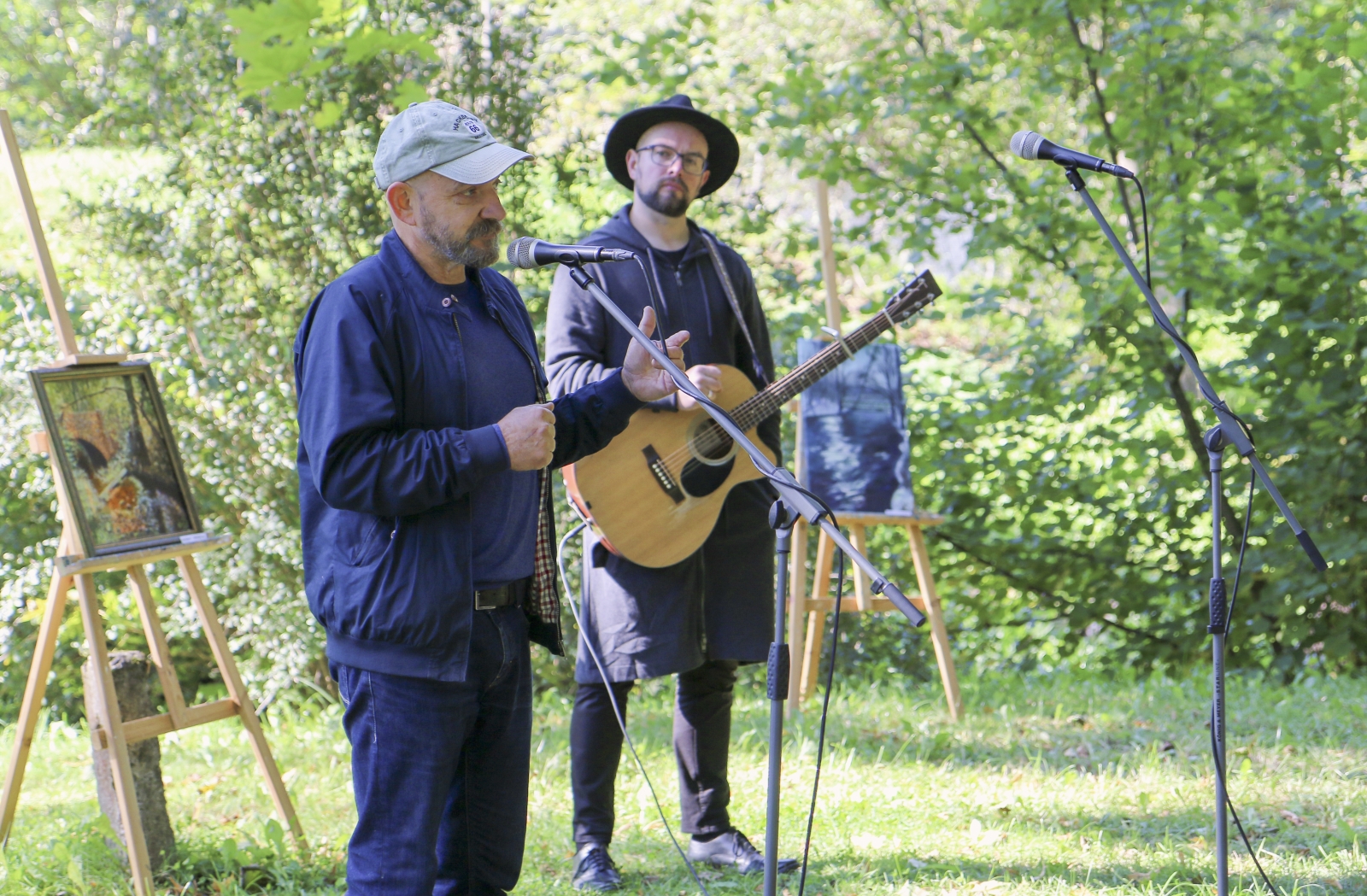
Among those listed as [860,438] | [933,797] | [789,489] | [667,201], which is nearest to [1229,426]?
[789,489]

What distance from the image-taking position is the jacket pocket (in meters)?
2.04

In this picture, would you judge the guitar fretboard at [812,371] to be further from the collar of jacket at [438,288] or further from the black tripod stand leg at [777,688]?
the black tripod stand leg at [777,688]

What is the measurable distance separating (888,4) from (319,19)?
273 cm

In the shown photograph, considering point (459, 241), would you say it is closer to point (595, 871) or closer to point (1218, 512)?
point (1218, 512)

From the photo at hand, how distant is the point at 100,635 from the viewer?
323 cm

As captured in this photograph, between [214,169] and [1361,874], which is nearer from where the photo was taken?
[1361,874]

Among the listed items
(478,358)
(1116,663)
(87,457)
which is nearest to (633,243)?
(478,358)

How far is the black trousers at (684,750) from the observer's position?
314 centimetres

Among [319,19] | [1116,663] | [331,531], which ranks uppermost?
[319,19]

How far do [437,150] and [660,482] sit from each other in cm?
124

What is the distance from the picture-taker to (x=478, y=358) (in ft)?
7.32

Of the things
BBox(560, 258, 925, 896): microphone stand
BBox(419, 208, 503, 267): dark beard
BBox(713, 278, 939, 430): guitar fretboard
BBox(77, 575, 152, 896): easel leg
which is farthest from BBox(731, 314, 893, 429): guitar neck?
BBox(77, 575, 152, 896): easel leg

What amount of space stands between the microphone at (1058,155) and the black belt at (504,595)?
4.47ft

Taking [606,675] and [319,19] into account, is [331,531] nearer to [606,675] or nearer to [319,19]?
[606,675]
